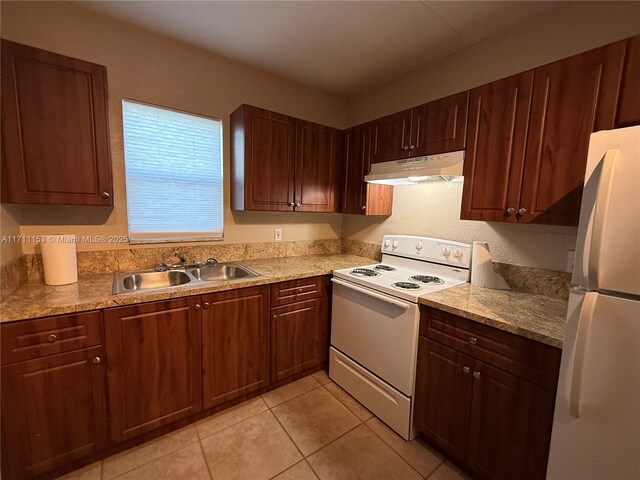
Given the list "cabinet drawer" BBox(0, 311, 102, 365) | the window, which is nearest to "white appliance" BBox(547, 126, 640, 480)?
"cabinet drawer" BBox(0, 311, 102, 365)

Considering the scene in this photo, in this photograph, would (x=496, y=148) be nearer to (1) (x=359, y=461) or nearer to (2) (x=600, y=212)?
(2) (x=600, y=212)

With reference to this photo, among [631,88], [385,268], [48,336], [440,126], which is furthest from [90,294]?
[631,88]

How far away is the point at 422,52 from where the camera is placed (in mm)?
2072

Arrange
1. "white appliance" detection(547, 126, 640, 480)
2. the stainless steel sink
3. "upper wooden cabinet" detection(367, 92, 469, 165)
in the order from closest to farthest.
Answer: "white appliance" detection(547, 126, 640, 480) → "upper wooden cabinet" detection(367, 92, 469, 165) → the stainless steel sink

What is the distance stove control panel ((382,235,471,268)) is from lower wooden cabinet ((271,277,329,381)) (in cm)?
71

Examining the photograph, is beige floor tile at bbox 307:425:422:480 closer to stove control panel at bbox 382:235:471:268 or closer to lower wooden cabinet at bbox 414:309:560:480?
lower wooden cabinet at bbox 414:309:560:480

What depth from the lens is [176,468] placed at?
148 cm

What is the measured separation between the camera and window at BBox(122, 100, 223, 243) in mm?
1975

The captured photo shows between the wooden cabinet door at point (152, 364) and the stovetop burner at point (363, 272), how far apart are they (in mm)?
1126

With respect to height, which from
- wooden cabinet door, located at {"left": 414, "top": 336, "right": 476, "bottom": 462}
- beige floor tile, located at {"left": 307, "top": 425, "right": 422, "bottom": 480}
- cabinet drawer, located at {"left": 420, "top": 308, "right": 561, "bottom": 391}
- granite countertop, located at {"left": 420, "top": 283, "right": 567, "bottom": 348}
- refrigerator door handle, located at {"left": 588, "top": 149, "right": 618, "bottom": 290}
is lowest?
beige floor tile, located at {"left": 307, "top": 425, "right": 422, "bottom": 480}

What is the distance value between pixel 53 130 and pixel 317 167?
1.76 metres

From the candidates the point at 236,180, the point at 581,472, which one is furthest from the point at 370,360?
the point at 236,180

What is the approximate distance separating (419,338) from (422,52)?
81.8 inches

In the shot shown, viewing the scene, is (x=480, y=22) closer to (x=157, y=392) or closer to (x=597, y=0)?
(x=597, y=0)
